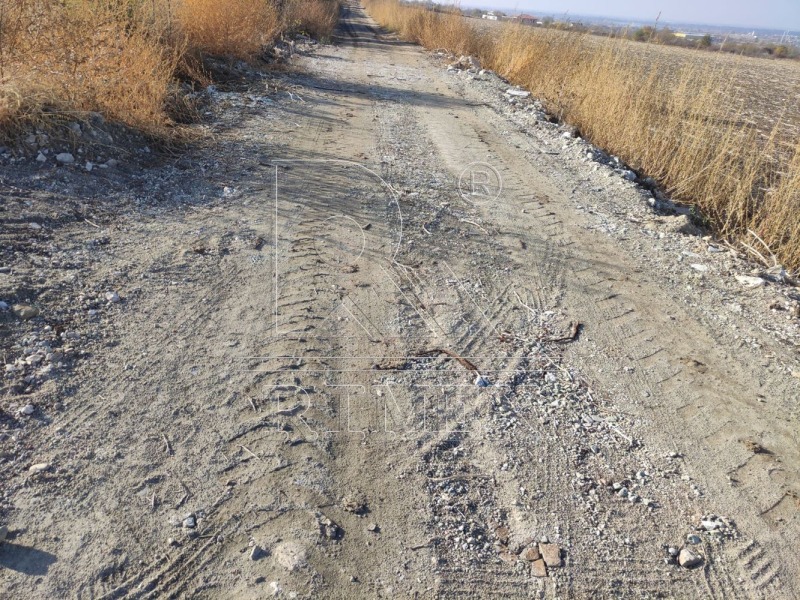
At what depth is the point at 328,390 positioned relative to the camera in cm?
287

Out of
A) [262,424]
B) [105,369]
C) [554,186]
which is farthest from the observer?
[554,186]

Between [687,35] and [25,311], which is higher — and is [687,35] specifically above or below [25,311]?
above

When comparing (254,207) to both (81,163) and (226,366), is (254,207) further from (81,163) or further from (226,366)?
(226,366)

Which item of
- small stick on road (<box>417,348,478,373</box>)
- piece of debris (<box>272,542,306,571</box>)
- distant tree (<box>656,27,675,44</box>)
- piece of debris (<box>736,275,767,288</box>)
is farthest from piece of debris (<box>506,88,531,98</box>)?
piece of debris (<box>272,542,306,571</box>)

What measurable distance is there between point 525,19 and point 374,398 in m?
15.3

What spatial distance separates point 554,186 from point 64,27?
5.32 m

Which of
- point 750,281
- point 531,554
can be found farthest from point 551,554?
point 750,281

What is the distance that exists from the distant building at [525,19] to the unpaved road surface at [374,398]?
33.9ft

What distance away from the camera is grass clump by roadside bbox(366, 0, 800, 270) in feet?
17.9

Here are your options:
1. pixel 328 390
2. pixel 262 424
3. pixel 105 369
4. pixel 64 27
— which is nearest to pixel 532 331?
pixel 328 390

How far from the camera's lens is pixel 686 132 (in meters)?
6.67

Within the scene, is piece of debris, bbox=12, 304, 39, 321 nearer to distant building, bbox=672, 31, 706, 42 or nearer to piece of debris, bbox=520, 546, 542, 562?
piece of debris, bbox=520, 546, 542, 562

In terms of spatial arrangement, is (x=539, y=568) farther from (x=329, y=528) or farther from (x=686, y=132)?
(x=686, y=132)

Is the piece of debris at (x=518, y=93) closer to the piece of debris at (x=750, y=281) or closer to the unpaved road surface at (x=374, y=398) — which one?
the unpaved road surface at (x=374, y=398)
